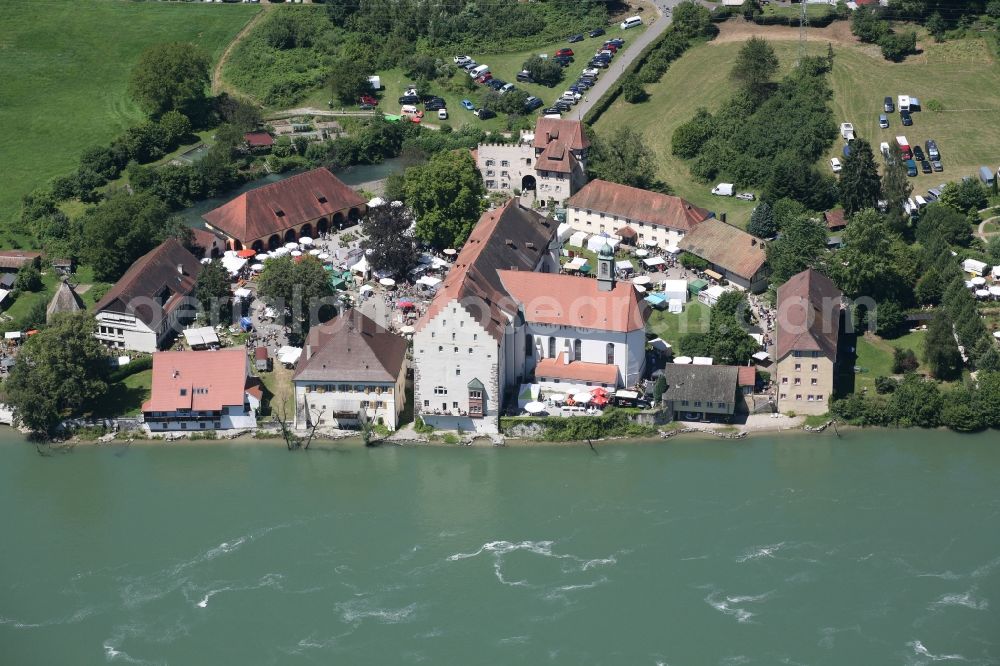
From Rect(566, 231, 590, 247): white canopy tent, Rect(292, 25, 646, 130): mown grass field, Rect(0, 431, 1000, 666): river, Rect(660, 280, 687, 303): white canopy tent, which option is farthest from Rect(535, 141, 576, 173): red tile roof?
Rect(0, 431, 1000, 666): river

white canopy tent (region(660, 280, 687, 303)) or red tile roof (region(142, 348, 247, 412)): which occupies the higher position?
white canopy tent (region(660, 280, 687, 303))

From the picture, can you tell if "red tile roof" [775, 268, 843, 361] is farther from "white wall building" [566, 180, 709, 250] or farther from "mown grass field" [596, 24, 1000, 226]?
"mown grass field" [596, 24, 1000, 226]

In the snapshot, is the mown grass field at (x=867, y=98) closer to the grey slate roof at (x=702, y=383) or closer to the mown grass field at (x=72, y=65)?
the grey slate roof at (x=702, y=383)

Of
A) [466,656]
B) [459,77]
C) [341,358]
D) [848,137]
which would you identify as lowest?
[466,656]

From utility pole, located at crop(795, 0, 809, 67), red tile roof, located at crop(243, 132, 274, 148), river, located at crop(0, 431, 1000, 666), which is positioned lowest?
river, located at crop(0, 431, 1000, 666)

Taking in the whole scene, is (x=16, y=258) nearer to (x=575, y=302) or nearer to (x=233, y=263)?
(x=233, y=263)

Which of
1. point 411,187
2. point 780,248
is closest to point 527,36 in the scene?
point 411,187

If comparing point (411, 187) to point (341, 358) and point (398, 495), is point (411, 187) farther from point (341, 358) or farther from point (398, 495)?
point (398, 495)
